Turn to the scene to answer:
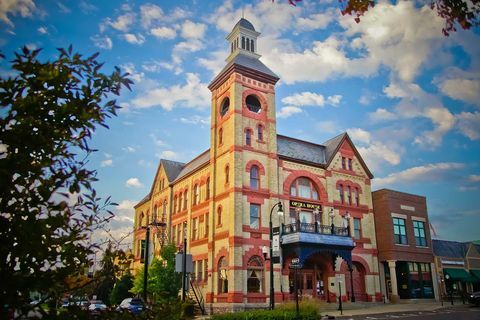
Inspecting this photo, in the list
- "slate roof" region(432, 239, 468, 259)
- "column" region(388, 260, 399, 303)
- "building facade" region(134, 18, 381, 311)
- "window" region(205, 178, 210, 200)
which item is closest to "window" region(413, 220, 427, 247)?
"slate roof" region(432, 239, 468, 259)

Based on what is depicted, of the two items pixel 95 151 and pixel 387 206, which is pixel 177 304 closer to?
pixel 95 151

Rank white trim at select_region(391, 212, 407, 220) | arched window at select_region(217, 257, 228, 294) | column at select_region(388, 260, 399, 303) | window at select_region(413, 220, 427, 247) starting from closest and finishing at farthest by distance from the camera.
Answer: arched window at select_region(217, 257, 228, 294) → column at select_region(388, 260, 399, 303) → white trim at select_region(391, 212, 407, 220) → window at select_region(413, 220, 427, 247)

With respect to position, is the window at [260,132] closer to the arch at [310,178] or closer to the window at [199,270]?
the arch at [310,178]

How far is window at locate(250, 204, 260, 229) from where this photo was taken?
1356 inches

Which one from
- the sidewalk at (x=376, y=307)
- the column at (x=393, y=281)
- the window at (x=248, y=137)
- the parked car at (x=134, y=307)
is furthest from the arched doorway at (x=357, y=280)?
the parked car at (x=134, y=307)

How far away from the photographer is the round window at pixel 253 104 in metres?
38.1

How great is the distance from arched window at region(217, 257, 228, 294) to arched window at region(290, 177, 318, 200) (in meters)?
8.87

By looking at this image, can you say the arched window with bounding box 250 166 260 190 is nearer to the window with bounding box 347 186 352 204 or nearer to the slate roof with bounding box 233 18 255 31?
the window with bounding box 347 186 352 204

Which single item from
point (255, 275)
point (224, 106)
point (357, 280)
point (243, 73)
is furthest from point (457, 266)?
point (243, 73)

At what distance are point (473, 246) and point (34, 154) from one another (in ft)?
196

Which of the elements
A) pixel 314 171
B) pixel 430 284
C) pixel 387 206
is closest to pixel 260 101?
pixel 314 171

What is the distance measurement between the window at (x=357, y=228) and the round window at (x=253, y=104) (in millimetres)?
15104

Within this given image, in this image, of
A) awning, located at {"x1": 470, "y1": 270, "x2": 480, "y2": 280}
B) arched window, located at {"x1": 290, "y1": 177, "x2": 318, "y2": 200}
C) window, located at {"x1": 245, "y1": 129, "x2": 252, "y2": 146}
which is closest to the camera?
window, located at {"x1": 245, "y1": 129, "x2": 252, "y2": 146}

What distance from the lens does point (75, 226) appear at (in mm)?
4277
